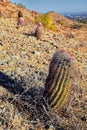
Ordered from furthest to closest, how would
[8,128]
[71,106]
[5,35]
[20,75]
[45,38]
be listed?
[45,38]
[5,35]
[20,75]
[71,106]
[8,128]

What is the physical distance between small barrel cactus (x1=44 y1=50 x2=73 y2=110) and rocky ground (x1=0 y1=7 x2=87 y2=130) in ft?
0.70

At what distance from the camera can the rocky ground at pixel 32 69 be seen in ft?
19.4

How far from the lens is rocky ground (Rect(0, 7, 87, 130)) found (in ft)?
19.4

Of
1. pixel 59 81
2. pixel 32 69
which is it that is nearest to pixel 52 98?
pixel 59 81

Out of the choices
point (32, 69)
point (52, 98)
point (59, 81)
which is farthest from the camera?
point (32, 69)

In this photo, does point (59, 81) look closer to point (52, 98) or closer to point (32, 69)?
point (52, 98)

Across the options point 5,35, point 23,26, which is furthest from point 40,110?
point 23,26

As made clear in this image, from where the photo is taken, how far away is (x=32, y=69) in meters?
8.47

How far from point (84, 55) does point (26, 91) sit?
5.06 m

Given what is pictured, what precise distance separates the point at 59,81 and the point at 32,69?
7.93 feet

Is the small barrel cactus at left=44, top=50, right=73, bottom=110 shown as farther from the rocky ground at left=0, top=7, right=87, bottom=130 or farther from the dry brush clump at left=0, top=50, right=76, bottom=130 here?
the rocky ground at left=0, top=7, right=87, bottom=130

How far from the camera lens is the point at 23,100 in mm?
6547

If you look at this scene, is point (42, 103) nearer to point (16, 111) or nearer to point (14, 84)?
point (16, 111)

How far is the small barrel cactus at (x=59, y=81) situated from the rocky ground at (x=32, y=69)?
0.70ft
